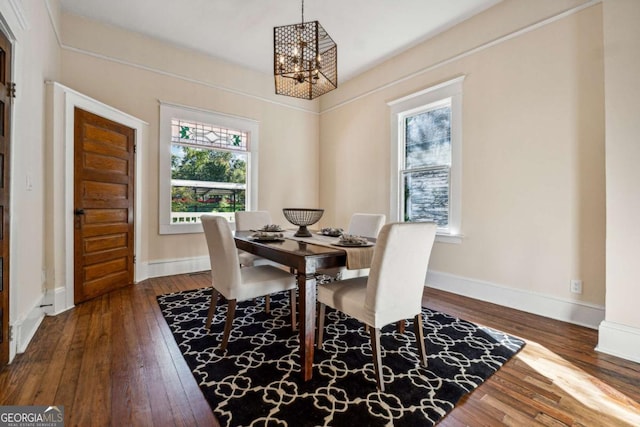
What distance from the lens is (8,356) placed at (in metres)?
1.82

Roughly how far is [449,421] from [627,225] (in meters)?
1.88

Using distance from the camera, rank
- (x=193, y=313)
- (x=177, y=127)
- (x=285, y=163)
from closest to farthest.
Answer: (x=193, y=313), (x=177, y=127), (x=285, y=163)

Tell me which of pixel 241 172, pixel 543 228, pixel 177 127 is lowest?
pixel 543 228

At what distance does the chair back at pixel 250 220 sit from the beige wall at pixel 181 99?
4.20 ft

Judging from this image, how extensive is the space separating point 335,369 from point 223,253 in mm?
1036

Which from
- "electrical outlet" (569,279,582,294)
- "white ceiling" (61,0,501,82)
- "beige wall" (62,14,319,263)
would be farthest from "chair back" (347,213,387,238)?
"white ceiling" (61,0,501,82)

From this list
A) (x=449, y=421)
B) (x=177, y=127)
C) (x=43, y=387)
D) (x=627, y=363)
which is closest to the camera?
(x=449, y=421)

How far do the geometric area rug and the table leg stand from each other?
95 millimetres

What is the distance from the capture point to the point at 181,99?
4.08 m

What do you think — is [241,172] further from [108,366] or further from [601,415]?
[601,415]

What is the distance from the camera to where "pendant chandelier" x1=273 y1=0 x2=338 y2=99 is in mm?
2334

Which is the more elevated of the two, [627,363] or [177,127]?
[177,127]

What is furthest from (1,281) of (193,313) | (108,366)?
(193,313)

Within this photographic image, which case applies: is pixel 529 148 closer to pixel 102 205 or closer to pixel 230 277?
pixel 230 277
